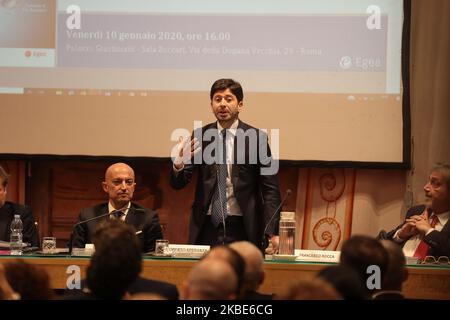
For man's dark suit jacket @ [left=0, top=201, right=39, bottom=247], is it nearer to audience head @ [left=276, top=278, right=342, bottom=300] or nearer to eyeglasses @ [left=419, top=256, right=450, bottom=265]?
eyeglasses @ [left=419, top=256, right=450, bottom=265]

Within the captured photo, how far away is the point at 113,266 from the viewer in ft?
8.48

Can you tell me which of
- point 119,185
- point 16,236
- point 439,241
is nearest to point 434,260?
point 439,241

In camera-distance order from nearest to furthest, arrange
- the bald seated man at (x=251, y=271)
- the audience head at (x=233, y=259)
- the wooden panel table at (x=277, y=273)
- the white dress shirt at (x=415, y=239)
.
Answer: the audience head at (x=233, y=259) < the bald seated man at (x=251, y=271) < the wooden panel table at (x=277, y=273) < the white dress shirt at (x=415, y=239)

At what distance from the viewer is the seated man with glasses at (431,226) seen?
3969 millimetres

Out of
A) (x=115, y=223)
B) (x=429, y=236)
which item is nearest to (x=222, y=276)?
(x=115, y=223)

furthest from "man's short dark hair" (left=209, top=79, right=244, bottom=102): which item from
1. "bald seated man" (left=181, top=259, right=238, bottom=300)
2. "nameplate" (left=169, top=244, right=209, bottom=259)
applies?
"bald seated man" (left=181, top=259, right=238, bottom=300)

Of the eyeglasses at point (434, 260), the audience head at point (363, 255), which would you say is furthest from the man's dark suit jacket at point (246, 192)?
the audience head at point (363, 255)

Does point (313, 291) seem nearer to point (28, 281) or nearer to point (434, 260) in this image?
point (28, 281)

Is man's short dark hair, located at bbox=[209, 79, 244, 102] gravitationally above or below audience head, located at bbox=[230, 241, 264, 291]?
above

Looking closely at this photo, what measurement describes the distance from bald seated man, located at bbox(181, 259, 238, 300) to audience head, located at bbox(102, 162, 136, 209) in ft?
7.06

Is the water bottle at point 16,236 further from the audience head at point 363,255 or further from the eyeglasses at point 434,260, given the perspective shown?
the eyeglasses at point 434,260

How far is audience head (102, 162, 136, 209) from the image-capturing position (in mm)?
4441
